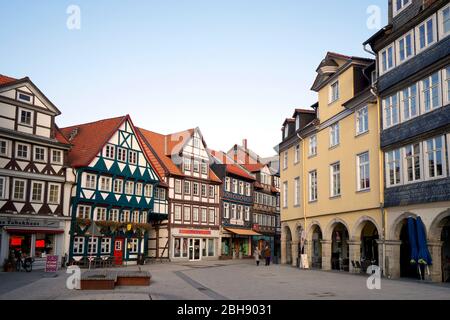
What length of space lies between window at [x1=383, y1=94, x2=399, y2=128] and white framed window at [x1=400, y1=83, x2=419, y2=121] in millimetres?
543

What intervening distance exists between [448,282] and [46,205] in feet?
77.6

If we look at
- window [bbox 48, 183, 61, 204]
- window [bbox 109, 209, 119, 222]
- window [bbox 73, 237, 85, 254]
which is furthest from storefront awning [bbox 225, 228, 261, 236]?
window [bbox 48, 183, 61, 204]

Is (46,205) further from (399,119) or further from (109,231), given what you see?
(399,119)

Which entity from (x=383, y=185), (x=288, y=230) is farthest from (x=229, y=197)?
(x=383, y=185)

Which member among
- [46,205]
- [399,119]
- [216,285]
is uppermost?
[399,119]

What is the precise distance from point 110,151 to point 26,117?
7301 mm

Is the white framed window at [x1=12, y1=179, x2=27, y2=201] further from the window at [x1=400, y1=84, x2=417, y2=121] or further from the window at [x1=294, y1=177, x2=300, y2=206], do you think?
the window at [x1=400, y1=84, x2=417, y2=121]

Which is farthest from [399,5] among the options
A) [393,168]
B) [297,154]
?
[297,154]

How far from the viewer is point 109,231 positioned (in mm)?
36625

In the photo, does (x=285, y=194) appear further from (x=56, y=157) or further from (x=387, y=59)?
(x=56, y=157)

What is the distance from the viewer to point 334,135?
103 ft

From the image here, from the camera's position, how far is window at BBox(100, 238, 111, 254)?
36.2m

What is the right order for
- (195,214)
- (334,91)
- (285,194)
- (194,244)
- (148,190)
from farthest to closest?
(195,214)
(194,244)
(148,190)
(285,194)
(334,91)
